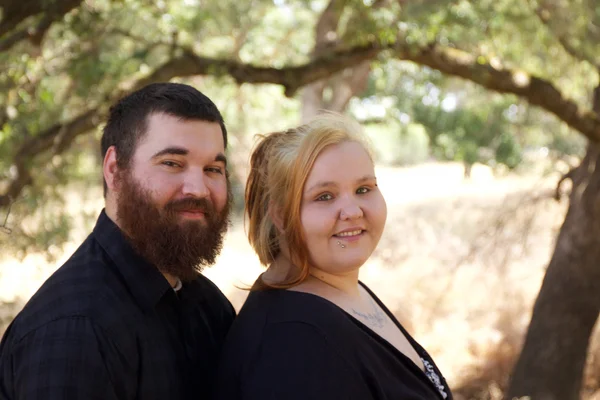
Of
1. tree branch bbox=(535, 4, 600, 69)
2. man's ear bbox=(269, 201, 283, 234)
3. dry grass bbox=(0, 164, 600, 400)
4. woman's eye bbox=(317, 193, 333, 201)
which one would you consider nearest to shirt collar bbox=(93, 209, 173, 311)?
man's ear bbox=(269, 201, 283, 234)

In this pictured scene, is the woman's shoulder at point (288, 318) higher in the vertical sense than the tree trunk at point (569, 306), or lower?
lower

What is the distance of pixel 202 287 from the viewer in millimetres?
2584

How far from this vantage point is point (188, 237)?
2.24 m

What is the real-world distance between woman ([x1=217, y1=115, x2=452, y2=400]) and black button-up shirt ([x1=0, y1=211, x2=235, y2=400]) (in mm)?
140

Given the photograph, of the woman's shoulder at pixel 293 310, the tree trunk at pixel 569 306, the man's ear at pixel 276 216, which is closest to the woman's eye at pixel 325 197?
the man's ear at pixel 276 216

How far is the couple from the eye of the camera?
1934 millimetres

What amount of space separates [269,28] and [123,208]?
455 inches

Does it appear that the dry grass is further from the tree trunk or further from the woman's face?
the woman's face

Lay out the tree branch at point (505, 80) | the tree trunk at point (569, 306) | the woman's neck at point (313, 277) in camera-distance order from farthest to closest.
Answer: the tree trunk at point (569, 306), the tree branch at point (505, 80), the woman's neck at point (313, 277)

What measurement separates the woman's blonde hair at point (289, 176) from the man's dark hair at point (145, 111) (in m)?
0.22

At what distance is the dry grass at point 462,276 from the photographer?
8.55 meters

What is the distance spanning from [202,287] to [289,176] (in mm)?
526

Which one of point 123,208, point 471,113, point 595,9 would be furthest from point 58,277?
point 471,113

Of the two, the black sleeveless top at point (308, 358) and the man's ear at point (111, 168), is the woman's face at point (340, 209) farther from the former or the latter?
the man's ear at point (111, 168)
